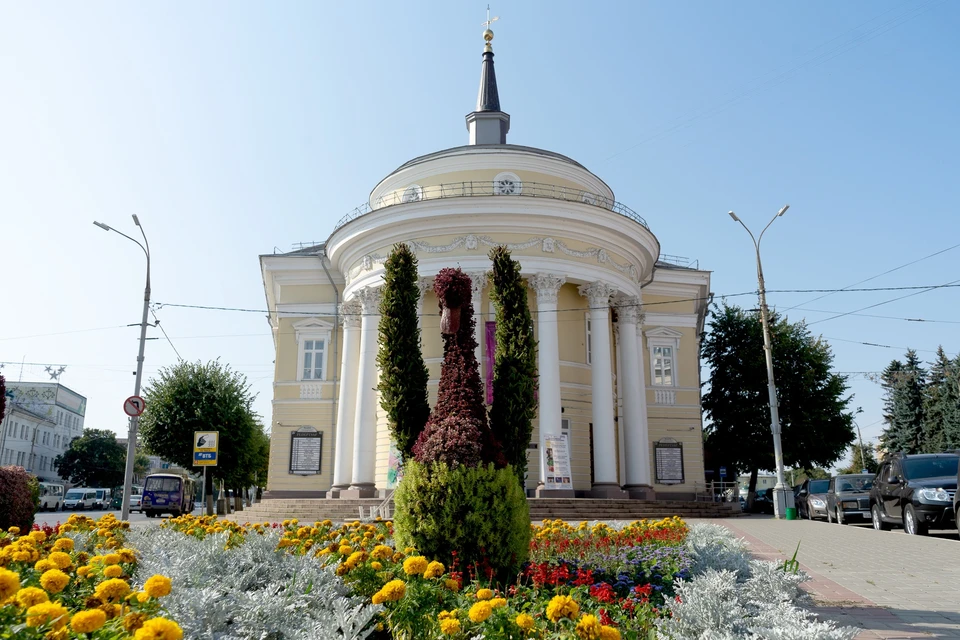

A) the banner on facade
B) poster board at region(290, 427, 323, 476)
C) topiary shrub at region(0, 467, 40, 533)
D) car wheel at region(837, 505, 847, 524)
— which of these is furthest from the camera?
poster board at region(290, 427, 323, 476)

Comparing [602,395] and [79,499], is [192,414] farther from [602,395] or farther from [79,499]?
[79,499]

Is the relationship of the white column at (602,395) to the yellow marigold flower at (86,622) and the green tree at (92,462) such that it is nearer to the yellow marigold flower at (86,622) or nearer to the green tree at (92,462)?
the yellow marigold flower at (86,622)

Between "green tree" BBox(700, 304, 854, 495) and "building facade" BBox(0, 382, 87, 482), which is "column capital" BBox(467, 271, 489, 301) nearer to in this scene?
"green tree" BBox(700, 304, 854, 495)

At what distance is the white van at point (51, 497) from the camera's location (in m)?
49.3

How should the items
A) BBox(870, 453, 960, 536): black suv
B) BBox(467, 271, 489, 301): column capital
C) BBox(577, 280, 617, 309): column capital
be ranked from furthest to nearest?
BBox(577, 280, 617, 309): column capital < BBox(467, 271, 489, 301): column capital < BBox(870, 453, 960, 536): black suv

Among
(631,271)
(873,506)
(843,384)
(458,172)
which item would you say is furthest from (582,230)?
(843,384)

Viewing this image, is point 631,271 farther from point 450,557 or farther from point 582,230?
point 450,557

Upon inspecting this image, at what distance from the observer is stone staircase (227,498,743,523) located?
2119 cm

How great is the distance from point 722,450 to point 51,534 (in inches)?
1460

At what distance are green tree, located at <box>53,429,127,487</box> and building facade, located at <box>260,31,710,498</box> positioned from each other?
61.8 meters

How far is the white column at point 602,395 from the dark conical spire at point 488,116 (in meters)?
10.6

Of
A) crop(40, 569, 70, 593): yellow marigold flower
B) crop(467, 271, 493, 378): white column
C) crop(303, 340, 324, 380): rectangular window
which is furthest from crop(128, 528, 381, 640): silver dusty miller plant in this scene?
crop(303, 340, 324, 380): rectangular window

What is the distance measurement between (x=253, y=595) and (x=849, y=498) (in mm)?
21622

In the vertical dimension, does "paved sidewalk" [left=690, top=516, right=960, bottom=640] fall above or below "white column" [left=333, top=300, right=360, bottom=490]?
below
